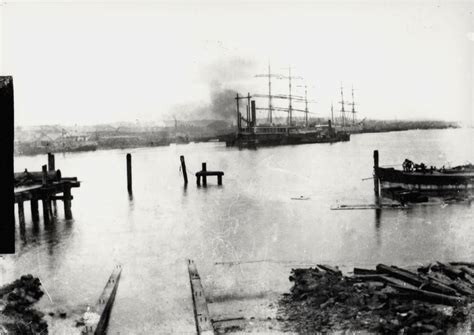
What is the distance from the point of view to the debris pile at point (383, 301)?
27.5 feet

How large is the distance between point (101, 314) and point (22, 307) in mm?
2183

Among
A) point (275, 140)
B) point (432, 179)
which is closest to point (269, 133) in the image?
point (275, 140)

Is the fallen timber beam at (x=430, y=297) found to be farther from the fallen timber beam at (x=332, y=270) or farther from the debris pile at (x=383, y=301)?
the fallen timber beam at (x=332, y=270)

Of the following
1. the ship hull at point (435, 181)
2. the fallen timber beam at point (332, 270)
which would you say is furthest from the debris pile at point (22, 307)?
the ship hull at point (435, 181)

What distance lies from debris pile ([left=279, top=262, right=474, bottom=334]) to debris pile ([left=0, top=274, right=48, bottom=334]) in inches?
185

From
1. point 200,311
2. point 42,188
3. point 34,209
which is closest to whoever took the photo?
point 200,311

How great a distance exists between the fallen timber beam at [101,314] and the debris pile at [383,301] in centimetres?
343

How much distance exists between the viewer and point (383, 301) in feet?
30.9

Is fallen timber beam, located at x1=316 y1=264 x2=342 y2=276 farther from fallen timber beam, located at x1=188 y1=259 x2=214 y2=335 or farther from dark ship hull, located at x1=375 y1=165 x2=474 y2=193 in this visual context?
dark ship hull, located at x1=375 y1=165 x2=474 y2=193

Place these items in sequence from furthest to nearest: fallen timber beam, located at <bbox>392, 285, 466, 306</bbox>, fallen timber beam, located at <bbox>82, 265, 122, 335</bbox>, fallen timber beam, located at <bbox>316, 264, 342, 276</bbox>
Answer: fallen timber beam, located at <bbox>316, 264, 342, 276</bbox> < fallen timber beam, located at <bbox>392, 285, 466, 306</bbox> < fallen timber beam, located at <bbox>82, 265, 122, 335</bbox>

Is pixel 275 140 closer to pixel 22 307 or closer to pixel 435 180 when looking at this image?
pixel 435 180

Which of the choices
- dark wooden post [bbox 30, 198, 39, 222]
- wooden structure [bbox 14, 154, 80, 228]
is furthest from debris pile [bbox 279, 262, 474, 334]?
dark wooden post [bbox 30, 198, 39, 222]

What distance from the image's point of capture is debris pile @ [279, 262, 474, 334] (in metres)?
8.39

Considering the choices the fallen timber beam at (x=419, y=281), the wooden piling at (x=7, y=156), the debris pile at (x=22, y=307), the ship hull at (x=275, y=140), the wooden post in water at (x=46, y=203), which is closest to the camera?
the wooden piling at (x=7, y=156)
